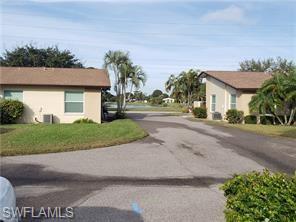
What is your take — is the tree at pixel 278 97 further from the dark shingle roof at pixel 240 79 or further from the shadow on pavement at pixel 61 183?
the shadow on pavement at pixel 61 183

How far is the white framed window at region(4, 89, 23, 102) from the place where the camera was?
22.1m

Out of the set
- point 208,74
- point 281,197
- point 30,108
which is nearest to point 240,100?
point 208,74

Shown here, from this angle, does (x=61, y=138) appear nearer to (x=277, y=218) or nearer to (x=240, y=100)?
(x=277, y=218)

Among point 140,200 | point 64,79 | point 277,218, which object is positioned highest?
point 64,79

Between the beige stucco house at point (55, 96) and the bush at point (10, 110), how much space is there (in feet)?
2.22

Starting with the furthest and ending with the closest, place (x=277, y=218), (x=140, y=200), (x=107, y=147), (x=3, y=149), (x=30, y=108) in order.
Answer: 1. (x=30, y=108)
2. (x=107, y=147)
3. (x=3, y=149)
4. (x=140, y=200)
5. (x=277, y=218)

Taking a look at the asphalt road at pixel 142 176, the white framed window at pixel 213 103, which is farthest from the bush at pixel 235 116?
the asphalt road at pixel 142 176

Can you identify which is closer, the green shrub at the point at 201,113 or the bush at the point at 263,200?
the bush at the point at 263,200

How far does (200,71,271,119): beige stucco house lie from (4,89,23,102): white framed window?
549 inches

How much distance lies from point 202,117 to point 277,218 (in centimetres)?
2837

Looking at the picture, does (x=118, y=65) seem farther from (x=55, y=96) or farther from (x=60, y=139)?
(x=60, y=139)

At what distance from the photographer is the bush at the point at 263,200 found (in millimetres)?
3889

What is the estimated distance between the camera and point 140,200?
6.72 metres

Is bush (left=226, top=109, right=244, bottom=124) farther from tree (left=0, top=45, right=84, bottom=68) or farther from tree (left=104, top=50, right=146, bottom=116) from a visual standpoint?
tree (left=0, top=45, right=84, bottom=68)
